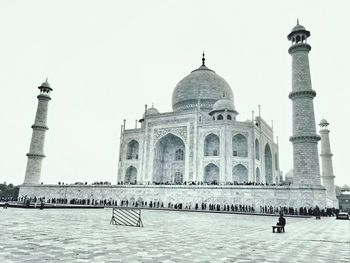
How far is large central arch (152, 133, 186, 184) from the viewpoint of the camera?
102 ft

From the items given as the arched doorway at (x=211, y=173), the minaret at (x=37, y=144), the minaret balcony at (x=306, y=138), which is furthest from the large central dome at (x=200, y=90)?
the minaret balcony at (x=306, y=138)

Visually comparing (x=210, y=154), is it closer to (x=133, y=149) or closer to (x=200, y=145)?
(x=200, y=145)

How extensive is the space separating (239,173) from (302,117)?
9.81 m

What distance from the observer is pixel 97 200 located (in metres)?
26.6

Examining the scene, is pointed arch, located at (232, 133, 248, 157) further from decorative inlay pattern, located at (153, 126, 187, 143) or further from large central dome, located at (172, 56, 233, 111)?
large central dome, located at (172, 56, 233, 111)

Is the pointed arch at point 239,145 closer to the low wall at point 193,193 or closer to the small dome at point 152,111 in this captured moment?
the low wall at point 193,193

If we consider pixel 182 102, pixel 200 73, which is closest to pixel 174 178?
pixel 182 102

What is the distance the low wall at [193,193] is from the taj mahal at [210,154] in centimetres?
6

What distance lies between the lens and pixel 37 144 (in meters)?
30.4

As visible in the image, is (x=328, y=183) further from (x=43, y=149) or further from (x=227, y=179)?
(x=43, y=149)

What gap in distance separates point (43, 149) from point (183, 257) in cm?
2922

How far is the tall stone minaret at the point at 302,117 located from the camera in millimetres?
19359

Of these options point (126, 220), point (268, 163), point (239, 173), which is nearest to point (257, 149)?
point (239, 173)

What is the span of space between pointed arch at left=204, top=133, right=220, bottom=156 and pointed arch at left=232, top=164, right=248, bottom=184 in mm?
2281
